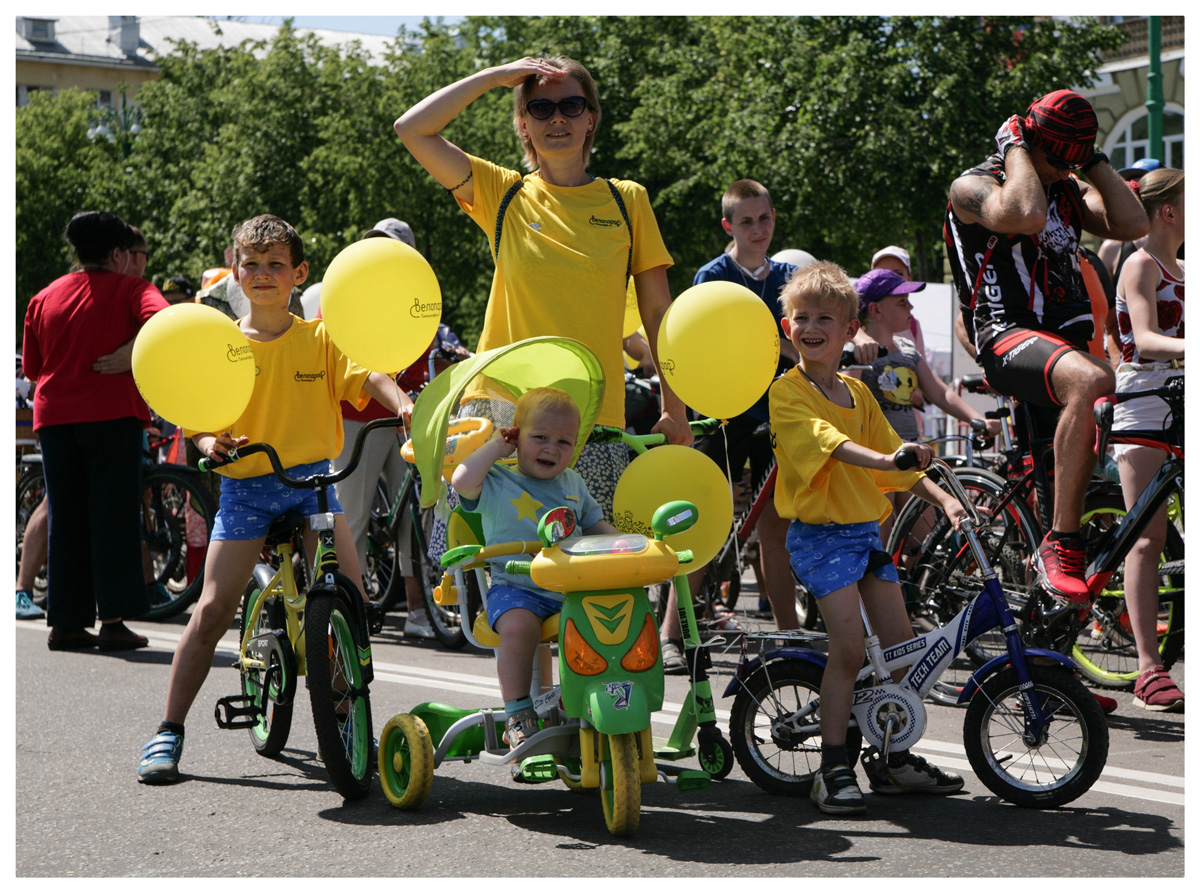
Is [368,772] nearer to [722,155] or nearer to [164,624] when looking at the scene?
[164,624]

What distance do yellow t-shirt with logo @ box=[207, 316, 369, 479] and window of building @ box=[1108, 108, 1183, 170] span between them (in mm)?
25227

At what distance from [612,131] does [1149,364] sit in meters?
29.5

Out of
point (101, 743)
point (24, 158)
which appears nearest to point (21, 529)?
point (101, 743)

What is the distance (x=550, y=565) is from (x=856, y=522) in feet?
3.64

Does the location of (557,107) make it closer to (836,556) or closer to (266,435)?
(266,435)

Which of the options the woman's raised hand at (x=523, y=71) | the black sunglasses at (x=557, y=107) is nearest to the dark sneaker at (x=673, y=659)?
the black sunglasses at (x=557, y=107)

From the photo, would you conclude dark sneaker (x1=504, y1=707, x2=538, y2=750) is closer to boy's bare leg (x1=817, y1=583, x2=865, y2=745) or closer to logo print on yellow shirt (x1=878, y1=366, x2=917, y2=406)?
boy's bare leg (x1=817, y1=583, x2=865, y2=745)

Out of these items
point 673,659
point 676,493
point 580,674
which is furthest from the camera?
point 673,659

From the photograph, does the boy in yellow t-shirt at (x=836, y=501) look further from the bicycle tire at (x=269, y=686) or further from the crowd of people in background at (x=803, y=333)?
the bicycle tire at (x=269, y=686)

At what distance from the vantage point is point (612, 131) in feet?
113

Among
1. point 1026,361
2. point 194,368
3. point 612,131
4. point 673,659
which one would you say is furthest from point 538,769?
point 612,131

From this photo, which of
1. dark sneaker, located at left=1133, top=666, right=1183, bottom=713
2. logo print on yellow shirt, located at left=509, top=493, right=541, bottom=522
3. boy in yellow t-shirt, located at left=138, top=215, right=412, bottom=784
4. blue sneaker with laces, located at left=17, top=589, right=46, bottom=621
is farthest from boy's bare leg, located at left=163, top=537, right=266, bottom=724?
blue sneaker with laces, located at left=17, top=589, right=46, bottom=621

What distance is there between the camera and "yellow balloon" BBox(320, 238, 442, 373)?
15.4 feet

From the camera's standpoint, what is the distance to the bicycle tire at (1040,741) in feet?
13.8
